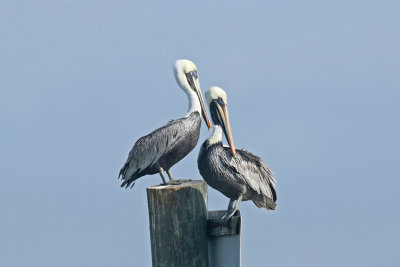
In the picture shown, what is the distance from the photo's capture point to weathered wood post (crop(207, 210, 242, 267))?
6.54 meters

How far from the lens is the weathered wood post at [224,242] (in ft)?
21.5

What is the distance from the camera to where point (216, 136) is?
7.27m

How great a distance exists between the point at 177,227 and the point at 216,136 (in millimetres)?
1238

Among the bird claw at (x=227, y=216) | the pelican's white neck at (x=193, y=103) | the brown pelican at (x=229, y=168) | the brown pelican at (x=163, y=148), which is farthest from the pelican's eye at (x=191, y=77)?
the bird claw at (x=227, y=216)

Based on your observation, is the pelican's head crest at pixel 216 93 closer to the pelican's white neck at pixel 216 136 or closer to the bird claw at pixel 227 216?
the pelican's white neck at pixel 216 136

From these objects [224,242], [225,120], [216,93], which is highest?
[216,93]

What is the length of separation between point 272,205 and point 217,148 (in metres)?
0.81

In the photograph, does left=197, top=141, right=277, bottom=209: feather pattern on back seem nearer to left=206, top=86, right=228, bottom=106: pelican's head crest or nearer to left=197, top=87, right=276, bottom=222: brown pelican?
left=197, top=87, right=276, bottom=222: brown pelican

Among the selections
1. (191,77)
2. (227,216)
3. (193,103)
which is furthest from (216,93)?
(227,216)

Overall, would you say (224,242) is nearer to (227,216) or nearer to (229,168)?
(227,216)

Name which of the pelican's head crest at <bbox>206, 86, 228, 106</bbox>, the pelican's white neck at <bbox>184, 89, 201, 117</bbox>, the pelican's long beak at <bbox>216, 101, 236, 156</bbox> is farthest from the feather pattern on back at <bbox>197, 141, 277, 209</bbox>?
the pelican's white neck at <bbox>184, 89, 201, 117</bbox>

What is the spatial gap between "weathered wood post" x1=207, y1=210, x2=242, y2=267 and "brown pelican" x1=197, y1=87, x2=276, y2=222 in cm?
22


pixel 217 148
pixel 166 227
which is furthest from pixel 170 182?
pixel 166 227

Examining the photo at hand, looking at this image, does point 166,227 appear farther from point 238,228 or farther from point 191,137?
point 191,137
